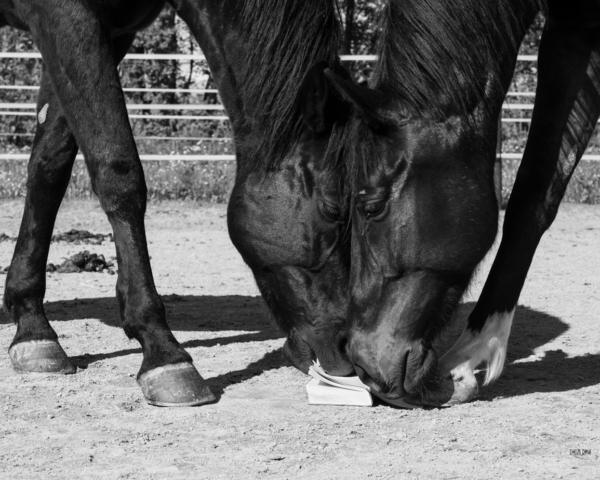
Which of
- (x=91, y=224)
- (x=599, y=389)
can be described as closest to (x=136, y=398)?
(x=599, y=389)

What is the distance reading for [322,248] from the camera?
10.00ft

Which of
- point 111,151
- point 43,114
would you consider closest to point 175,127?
point 43,114

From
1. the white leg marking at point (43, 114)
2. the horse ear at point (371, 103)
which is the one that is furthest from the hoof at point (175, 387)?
the white leg marking at point (43, 114)

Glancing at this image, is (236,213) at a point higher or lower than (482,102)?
lower

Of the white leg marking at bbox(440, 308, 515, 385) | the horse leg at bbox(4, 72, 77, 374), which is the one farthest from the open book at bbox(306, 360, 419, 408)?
the horse leg at bbox(4, 72, 77, 374)

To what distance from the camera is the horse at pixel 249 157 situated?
3059 mm

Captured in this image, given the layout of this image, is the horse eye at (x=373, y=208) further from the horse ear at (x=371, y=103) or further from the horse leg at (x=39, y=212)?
the horse leg at (x=39, y=212)

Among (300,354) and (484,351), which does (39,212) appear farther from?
(484,351)

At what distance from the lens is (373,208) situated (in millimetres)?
2895

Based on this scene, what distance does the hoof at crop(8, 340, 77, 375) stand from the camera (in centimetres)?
366

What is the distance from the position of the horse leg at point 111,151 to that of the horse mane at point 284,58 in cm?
55

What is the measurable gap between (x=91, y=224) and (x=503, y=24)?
6.04 m

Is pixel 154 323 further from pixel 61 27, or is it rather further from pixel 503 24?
pixel 503 24

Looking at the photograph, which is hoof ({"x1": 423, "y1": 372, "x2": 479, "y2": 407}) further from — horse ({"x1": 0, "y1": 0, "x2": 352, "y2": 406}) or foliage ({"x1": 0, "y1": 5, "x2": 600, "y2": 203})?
foliage ({"x1": 0, "y1": 5, "x2": 600, "y2": 203})
